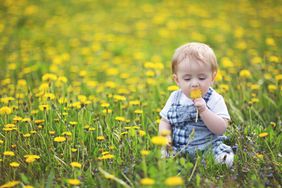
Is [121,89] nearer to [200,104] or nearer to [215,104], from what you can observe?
[215,104]

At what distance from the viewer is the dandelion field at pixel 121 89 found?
2.44m

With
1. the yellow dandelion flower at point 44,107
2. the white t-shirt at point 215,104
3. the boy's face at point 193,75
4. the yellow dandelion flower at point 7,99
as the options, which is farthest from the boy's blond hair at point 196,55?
the yellow dandelion flower at point 7,99

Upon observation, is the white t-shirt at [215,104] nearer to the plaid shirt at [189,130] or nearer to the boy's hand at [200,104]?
the plaid shirt at [189,130]

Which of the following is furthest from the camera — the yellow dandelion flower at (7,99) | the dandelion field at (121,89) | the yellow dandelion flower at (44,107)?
the yellow dandelion flower at (7,99)

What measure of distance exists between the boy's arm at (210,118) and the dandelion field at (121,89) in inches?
8.0

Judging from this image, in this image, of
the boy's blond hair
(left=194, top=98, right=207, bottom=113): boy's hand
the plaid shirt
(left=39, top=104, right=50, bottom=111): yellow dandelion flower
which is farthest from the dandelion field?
the boy's blond hair

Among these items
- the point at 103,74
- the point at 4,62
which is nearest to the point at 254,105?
the point at 103,74

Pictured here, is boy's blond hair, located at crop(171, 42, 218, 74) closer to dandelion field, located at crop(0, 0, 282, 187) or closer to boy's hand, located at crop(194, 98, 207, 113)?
boy's hand, located at crop(194, 98, 207, 113)

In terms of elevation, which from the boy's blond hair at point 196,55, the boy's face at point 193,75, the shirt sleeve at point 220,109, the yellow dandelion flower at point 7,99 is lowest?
the shirt sleeve at point 220,109

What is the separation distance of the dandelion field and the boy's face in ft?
1.38

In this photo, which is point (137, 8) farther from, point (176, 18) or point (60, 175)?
point (60, 175)

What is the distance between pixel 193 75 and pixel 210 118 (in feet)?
0.97

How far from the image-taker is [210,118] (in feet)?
8.47

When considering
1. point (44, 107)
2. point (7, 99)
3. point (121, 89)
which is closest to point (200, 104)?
point (44, 107)
